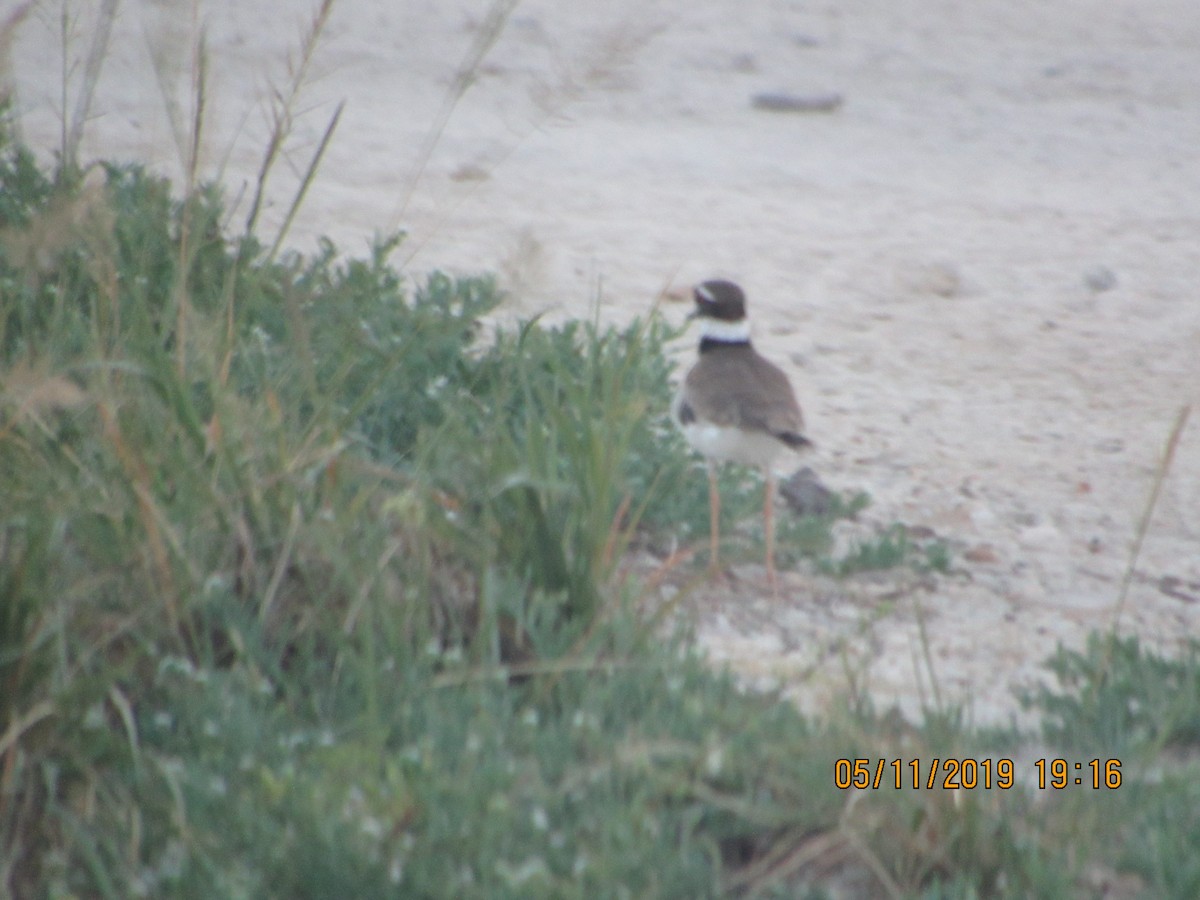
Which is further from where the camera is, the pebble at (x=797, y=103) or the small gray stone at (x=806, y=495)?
the pebble at (x=797, y=103)

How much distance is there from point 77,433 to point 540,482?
3.61ft

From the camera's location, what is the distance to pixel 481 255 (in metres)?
6.87

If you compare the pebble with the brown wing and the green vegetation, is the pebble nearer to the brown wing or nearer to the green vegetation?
the brown wing

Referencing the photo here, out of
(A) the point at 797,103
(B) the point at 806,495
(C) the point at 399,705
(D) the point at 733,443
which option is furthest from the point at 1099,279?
(C) the point at 399,705

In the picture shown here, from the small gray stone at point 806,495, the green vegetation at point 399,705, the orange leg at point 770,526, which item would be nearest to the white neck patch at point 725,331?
the small gray stone at point 806,495

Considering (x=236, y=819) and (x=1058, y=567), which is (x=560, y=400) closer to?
(x=1058, y=567)

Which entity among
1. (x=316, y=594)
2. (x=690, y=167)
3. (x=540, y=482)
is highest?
(x=690, y=167)

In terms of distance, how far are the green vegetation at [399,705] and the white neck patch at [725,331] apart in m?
1.32

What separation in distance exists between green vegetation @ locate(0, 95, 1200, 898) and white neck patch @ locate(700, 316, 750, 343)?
132cm

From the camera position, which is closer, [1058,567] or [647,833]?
[647,833]

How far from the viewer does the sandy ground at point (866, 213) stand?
395 centimetres

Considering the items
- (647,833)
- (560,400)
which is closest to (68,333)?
(560,400)

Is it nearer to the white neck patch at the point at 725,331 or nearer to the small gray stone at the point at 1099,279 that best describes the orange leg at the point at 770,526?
the white neck patch at the point at 725,331

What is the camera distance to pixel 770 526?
13.3ft
